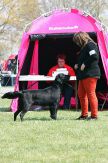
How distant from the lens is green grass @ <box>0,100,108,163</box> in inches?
217

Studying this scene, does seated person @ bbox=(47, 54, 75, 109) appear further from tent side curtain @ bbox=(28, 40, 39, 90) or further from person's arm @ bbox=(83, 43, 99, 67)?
person's arm @ bbox=(83, 43, 99, 67)

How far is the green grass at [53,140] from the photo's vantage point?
18.1 ft

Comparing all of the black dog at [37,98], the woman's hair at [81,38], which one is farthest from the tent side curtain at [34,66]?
the woman's hair at [81,38]

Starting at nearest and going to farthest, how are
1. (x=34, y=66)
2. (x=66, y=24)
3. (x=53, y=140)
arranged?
(x=53, y=140)
(x=66, y=24)
(x=34, y=66)

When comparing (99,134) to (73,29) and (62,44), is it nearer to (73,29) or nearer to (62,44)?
(73,29)

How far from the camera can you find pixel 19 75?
1098 centimetres

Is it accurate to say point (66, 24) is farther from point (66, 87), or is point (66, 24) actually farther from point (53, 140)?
point (53, 140)

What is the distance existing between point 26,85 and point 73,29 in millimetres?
1841

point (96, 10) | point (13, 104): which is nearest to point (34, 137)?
point (13, 104)

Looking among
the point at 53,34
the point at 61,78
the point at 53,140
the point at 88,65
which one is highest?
the point at 53,34

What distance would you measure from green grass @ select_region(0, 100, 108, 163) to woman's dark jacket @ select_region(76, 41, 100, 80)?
831 millimetres

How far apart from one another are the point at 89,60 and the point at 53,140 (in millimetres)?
2580

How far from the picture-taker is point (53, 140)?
6.60 meters

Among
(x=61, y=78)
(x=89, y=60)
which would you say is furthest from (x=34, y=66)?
(x=89, y=60)
